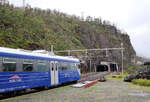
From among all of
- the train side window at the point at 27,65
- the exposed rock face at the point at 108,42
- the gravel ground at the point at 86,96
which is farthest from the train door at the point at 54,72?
the exposed rock face at the point at 108,42

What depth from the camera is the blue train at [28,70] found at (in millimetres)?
11828

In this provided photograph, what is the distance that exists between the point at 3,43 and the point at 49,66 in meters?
17.2

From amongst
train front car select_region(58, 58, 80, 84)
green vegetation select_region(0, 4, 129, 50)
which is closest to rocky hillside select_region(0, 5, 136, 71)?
green vegetation select_region(0, 4, 129, 50)

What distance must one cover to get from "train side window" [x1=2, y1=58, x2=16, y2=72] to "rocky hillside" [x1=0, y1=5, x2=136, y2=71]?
771 inches

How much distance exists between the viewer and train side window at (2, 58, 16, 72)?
11773 millimetres

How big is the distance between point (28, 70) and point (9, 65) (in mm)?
2007

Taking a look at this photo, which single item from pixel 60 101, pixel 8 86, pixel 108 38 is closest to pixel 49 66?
Answer: pixel 8 86

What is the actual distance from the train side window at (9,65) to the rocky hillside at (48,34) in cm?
1958

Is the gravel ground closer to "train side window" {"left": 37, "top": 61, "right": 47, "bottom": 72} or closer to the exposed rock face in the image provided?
"train side window" {"left": 37, "top": 61, "right": 47, "bottom": 72}

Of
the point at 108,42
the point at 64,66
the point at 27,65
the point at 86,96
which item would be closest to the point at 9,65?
the point at 27,65

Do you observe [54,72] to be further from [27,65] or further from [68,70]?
[27,65]

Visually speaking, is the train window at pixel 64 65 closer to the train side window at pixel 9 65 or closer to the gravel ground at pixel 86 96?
the gravel ground at pixel 86 96

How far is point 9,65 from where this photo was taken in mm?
12148

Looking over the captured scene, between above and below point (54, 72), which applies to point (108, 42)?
above
